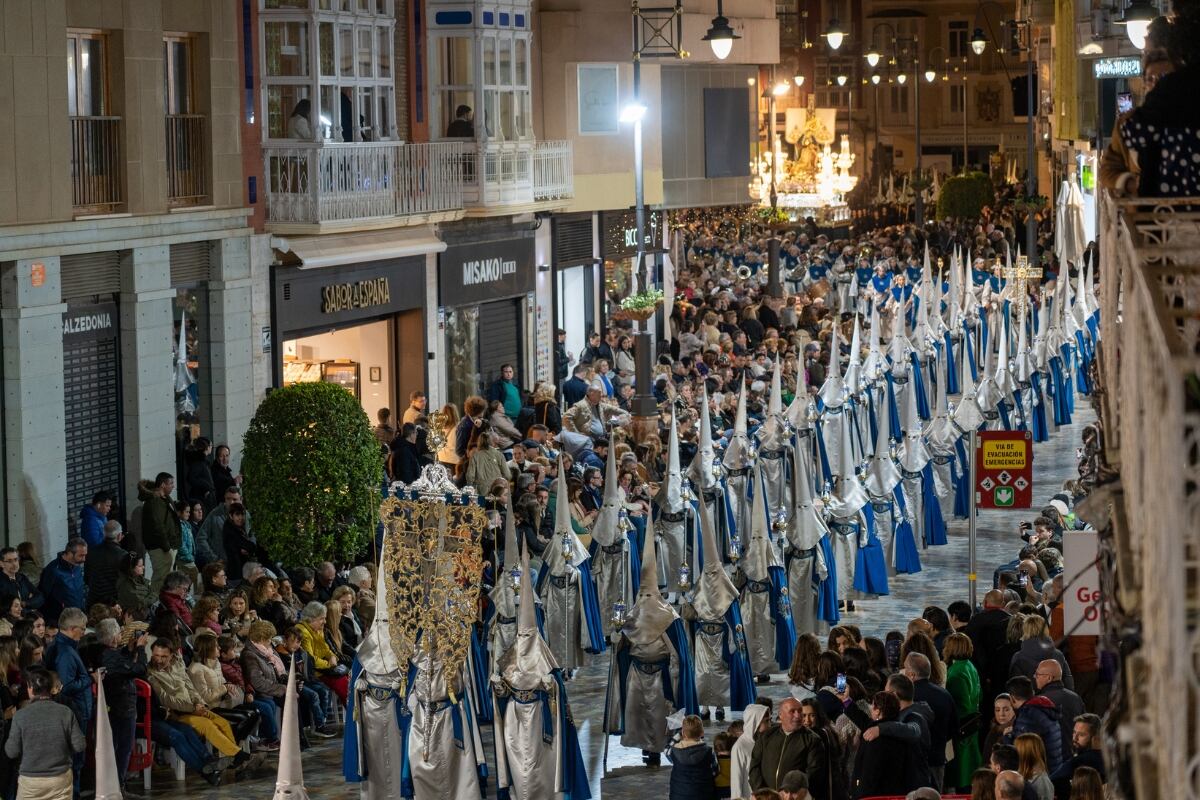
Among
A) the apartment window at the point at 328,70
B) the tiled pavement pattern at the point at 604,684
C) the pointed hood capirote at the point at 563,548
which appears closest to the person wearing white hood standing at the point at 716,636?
the tiled pavement pattern at the point at 604,684

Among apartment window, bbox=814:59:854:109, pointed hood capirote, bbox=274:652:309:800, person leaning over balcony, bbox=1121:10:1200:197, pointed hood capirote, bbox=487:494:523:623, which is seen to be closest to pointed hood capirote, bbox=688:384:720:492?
pointed hood capirote, bbox=487:494:523:623

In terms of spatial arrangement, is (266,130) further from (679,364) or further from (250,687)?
(250,687)

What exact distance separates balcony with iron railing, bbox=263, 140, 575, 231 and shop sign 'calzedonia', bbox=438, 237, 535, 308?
0.85 m

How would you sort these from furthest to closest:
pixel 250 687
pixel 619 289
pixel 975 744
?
pixel 619 289 → pixel 250 687 → pixel 975 744

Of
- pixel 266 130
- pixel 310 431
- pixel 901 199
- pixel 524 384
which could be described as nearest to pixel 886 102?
pixel 901 199

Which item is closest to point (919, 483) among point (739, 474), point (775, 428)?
point (775, 428)

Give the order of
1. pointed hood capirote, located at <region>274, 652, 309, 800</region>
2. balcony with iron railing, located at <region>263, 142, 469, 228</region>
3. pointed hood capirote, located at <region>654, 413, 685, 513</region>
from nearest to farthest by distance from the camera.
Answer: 1. pointed hood capirote, located at <region>274, 652, 309, 800</region>
2. pointed hood capirote, located at <region>654, 413, 685, 513</region>
3. balcony with iron railing, located at <region>263, 142, 469, 228</region>

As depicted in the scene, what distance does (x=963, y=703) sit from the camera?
1426cm

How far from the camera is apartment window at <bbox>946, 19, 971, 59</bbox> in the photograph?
90.8 metres

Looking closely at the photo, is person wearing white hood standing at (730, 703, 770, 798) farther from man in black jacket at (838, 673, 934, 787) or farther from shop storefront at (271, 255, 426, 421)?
shop storefront at (271, 255, 426, 421)

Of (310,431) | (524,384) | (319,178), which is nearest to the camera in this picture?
(310,431)

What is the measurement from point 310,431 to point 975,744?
770 cm

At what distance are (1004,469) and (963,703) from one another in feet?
13.8

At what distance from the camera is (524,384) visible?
32875 millimetres
